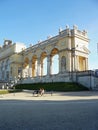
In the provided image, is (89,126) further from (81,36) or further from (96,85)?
(81,36)

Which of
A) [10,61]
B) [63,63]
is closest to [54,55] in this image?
[63,63]

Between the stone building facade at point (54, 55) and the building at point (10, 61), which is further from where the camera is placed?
the building at point (10, 61)

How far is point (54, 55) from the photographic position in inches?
2589

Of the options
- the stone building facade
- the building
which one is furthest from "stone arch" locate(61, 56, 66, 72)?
A: the building

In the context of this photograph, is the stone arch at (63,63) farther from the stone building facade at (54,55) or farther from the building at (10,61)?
the building at (10,61)

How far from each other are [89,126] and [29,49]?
216 feet

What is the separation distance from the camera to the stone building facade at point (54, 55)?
56.0 meters

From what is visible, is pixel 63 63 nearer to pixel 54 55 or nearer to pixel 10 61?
pixel 54 55

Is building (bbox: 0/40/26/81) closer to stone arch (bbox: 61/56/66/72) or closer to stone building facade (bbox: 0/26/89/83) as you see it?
stone building facade (bbox: 0/26/89/83)

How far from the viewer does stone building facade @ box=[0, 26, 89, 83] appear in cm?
5603

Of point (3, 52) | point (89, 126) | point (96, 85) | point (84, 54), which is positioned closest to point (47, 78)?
point (84, 54)

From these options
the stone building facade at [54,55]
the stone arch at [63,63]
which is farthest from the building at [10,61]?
the stone arch at [63,63]

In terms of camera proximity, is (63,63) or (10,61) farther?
(10,61)

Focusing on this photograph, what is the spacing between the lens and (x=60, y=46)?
5828cm
